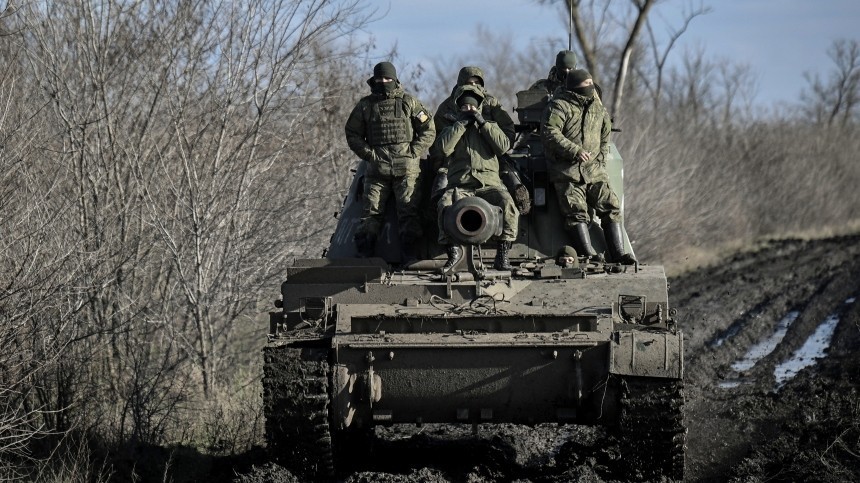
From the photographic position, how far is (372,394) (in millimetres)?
8609

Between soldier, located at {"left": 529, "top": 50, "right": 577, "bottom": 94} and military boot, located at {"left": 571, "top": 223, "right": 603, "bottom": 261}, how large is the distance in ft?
6.90

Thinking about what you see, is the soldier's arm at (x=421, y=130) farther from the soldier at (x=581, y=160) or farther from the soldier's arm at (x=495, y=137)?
the soldier at (x=581, y=160)

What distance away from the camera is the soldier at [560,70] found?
12555mm

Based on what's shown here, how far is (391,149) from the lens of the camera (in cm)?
1085

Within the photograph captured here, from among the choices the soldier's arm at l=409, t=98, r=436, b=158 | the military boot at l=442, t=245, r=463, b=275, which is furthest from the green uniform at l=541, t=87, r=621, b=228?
the military boot at l=442, t=245, r=463, b=275

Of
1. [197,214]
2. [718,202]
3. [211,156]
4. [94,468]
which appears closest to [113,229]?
[197,214]

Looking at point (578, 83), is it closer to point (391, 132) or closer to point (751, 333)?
point (391, 132)

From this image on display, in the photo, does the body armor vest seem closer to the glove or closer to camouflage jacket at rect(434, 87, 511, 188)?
camouflage jacket at rect(434, 87, 511, 188)

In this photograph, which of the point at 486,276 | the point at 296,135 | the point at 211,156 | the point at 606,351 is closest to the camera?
the point at 606,351

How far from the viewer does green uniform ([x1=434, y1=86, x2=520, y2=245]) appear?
1034 centimetres

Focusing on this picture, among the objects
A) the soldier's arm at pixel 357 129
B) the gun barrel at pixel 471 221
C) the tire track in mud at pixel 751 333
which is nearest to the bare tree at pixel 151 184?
the soldier's arm at pixel 357 129

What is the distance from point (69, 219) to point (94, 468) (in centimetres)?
200

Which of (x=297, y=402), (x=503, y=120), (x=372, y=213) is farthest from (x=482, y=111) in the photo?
(x=297, y=402)

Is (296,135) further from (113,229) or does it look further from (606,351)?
(606,351)
